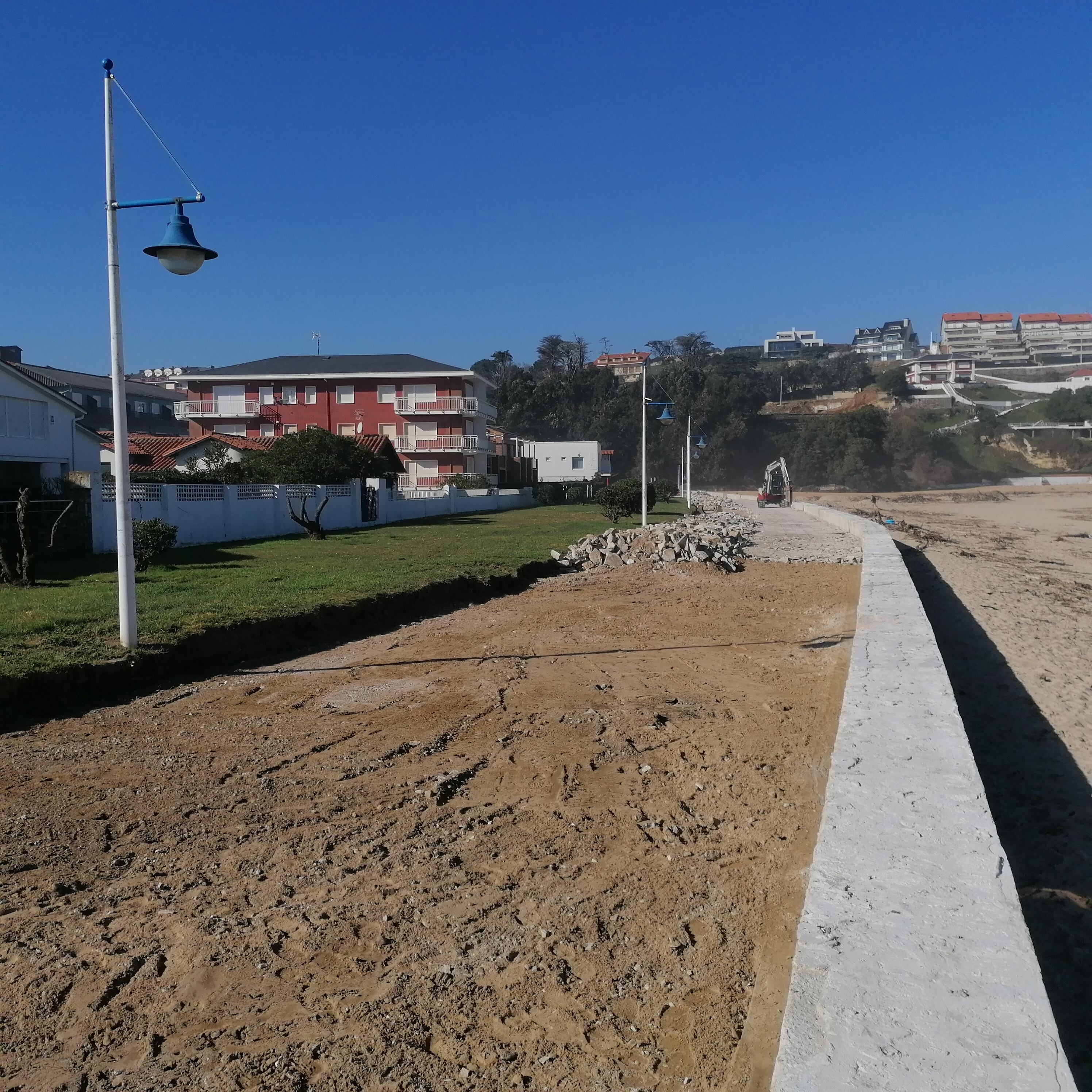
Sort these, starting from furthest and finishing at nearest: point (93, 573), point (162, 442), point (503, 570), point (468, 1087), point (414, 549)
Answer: point (162, 442), point (414, 549), point (503, 570), point (93, 573), point (468, 1087)

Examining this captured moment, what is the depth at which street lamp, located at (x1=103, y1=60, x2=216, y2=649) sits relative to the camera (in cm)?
804

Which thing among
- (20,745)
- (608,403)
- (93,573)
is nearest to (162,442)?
(93,573)

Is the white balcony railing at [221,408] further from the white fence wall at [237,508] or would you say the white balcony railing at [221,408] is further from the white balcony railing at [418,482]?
the white fence wall at [237,508]

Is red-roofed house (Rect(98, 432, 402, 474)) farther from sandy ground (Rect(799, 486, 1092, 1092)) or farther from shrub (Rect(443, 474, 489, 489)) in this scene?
sandy ground (Rect(799, 486, 1092, 1092))

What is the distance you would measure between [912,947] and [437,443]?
54.7m

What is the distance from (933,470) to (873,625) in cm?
9450

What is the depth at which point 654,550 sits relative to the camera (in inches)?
723

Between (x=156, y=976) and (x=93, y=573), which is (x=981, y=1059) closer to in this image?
(x=156, y=976)

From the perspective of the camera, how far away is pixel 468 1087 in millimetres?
2738

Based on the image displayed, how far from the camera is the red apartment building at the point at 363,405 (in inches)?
2233

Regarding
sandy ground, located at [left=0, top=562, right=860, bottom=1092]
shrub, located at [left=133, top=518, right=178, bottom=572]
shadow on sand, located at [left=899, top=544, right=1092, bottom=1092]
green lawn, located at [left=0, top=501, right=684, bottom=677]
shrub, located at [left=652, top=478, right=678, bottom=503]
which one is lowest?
shadow on sand, located at [left=899, top=544, right=1092, bottom=1092]

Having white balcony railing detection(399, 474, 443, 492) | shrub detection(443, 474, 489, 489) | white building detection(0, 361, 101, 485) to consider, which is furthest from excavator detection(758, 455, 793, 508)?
white building detection(0, 361, 101, 485)

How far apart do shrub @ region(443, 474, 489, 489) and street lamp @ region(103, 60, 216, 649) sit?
40.0 m

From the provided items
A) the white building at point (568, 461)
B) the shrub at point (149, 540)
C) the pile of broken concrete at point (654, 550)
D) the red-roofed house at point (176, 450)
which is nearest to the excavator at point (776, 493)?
the white building at point (568, 461)
